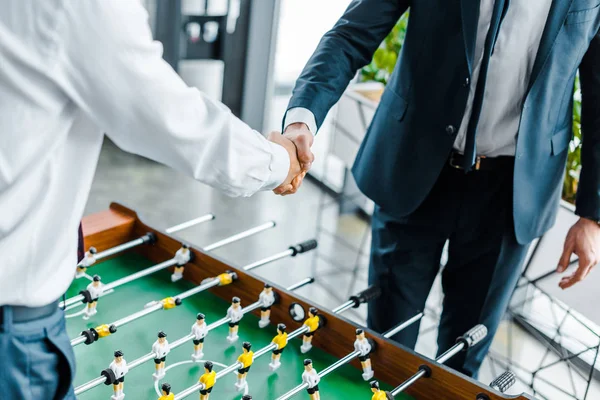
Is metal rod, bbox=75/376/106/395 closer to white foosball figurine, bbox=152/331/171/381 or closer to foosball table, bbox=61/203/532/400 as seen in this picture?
foosball table, bbox=61/203/532/400

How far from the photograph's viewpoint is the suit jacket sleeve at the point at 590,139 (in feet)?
6.78

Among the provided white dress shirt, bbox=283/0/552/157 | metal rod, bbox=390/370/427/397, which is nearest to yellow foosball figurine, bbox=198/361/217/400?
metal rod, bbox=390/370/427/397

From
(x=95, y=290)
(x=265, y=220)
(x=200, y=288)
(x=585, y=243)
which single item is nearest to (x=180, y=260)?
(x=200, y=288)

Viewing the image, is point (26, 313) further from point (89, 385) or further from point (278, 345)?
point (278, 345)

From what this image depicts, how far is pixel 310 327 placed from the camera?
5.82 feet

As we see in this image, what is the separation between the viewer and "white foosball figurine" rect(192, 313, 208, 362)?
171 cm

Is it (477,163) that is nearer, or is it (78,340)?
(78,340)

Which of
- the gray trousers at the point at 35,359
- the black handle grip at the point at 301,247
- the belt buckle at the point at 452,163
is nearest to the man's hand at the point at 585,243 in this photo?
the belt buckle at the point at 452,163

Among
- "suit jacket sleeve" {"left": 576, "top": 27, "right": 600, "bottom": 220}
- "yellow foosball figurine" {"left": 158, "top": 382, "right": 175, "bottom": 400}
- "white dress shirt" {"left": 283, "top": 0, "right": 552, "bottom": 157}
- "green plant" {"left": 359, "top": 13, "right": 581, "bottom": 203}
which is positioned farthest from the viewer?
"green plant" {"left": 359, "top": 13, "right": 581, "bottom": 203}

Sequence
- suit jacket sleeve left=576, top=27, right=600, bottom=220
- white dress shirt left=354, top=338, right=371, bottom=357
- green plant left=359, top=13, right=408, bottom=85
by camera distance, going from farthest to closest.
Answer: green plant left=359, top=13, right=408, bottom=85
suit jacket sleeve left=576, top=27, right=600, bottom=220
white dress shirt left=354, top=338, right=371, bottom=357

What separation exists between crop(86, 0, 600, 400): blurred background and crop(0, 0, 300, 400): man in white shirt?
6.58ft

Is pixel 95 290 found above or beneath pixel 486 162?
beneath

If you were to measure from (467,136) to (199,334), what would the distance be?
0.88m

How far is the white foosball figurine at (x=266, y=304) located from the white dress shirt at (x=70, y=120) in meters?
0.60
